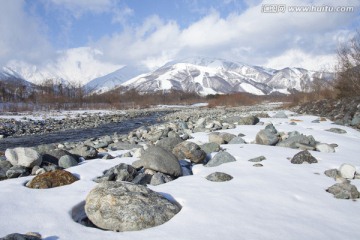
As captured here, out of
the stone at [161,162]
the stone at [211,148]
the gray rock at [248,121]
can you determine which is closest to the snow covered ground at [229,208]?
the stone at [161,162]

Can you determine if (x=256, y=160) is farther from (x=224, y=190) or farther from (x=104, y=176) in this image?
(x=104, y=176)

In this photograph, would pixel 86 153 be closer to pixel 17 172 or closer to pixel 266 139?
pixel 17 172

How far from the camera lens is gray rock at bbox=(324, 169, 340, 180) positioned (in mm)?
4869

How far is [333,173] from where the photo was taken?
492 centimetres

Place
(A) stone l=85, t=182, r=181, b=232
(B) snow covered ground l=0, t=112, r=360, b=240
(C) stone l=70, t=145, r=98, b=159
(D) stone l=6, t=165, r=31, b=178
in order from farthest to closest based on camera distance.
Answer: (C) stone l=70, t=145, r=98, b=159 < (D) stone l=6, t=165, r=31, b=178 < (A) stone l=85, t=182, r=181, b=232 < (B) snow covered ground l=0, t=112, r=360, b=240

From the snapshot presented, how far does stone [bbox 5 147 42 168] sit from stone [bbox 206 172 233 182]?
3.60 m

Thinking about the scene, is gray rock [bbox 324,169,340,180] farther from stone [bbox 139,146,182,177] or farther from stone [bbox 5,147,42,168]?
stone [bbox 5,147,42,168]

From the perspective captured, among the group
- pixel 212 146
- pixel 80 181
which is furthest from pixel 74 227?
pixel 212 146

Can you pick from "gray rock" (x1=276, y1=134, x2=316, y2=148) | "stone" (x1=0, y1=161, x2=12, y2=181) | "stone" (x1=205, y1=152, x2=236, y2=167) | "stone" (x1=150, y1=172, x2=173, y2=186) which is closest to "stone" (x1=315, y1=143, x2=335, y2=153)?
"gray rock" (x1=276, y1=134, x2=316, y2=148)

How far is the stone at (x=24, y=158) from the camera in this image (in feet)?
19.6

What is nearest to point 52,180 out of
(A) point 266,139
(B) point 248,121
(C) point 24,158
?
(C) point 24,158

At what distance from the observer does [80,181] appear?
505 cm

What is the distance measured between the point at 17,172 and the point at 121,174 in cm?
206

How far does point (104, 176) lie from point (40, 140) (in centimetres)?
1233
